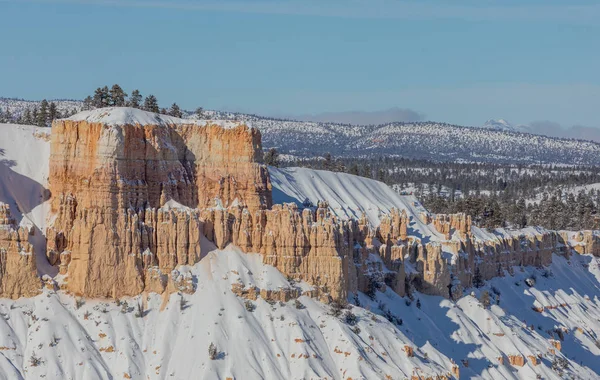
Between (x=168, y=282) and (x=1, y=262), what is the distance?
13596 mm

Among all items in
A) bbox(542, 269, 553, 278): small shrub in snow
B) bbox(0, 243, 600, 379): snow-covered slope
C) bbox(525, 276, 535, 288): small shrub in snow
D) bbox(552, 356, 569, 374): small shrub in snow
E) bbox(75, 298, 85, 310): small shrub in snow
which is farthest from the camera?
bbox(542, 269, 553, 278): small shrub in snow

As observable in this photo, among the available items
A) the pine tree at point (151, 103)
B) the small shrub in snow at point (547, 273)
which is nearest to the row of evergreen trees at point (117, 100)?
the pine tree at point (151, 103)

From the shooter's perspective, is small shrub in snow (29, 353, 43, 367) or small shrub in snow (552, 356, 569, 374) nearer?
small shrub in snow (29, 353, 43, 367)

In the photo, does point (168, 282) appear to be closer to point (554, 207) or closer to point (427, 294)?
point (427, 294)

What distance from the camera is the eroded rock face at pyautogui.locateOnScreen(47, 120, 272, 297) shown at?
88.9m


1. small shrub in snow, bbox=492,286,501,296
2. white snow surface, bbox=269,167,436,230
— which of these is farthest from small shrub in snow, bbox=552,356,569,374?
white snow surface, bbox=269,167,436,230

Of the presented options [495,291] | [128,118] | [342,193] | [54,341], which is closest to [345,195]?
[342,193]

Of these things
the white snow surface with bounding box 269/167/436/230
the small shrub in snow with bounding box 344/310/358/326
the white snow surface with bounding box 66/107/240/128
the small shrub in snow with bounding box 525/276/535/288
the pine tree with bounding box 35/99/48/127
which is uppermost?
the pine tree with bounding box 35/99/48/127

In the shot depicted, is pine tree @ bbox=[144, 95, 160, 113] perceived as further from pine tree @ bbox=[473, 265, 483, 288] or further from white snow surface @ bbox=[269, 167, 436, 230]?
pine tree @ bbox=[473, 265, 483, 288]

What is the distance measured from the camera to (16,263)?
8725 cm

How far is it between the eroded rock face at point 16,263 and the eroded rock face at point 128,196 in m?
2.85

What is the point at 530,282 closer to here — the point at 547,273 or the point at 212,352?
the point at 547,273

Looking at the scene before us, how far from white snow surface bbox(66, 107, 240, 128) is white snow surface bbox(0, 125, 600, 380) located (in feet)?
24.6

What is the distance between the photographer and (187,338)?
86.1 meters
